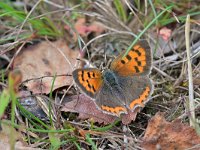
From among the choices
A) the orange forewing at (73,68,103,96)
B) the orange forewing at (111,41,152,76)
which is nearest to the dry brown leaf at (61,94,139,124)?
the orange forewing at (73,68,103,96)

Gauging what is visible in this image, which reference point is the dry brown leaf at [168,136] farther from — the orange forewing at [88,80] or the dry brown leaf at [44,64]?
the dry brown leaf at [44,64]

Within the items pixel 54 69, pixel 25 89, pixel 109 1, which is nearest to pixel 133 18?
pixel 109 1

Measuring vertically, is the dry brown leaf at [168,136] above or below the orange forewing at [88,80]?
below

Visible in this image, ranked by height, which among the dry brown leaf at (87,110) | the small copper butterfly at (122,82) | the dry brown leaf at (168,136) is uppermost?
the small copper butterfly at (122,82)

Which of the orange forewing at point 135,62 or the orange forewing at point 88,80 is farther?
the orange forewing at point 135,62

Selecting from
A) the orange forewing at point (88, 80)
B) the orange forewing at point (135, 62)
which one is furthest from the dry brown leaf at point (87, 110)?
the orange forewing at point (135, 62)

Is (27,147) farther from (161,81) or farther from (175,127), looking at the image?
(161,81)

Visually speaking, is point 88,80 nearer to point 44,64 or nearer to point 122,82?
point 122,82
